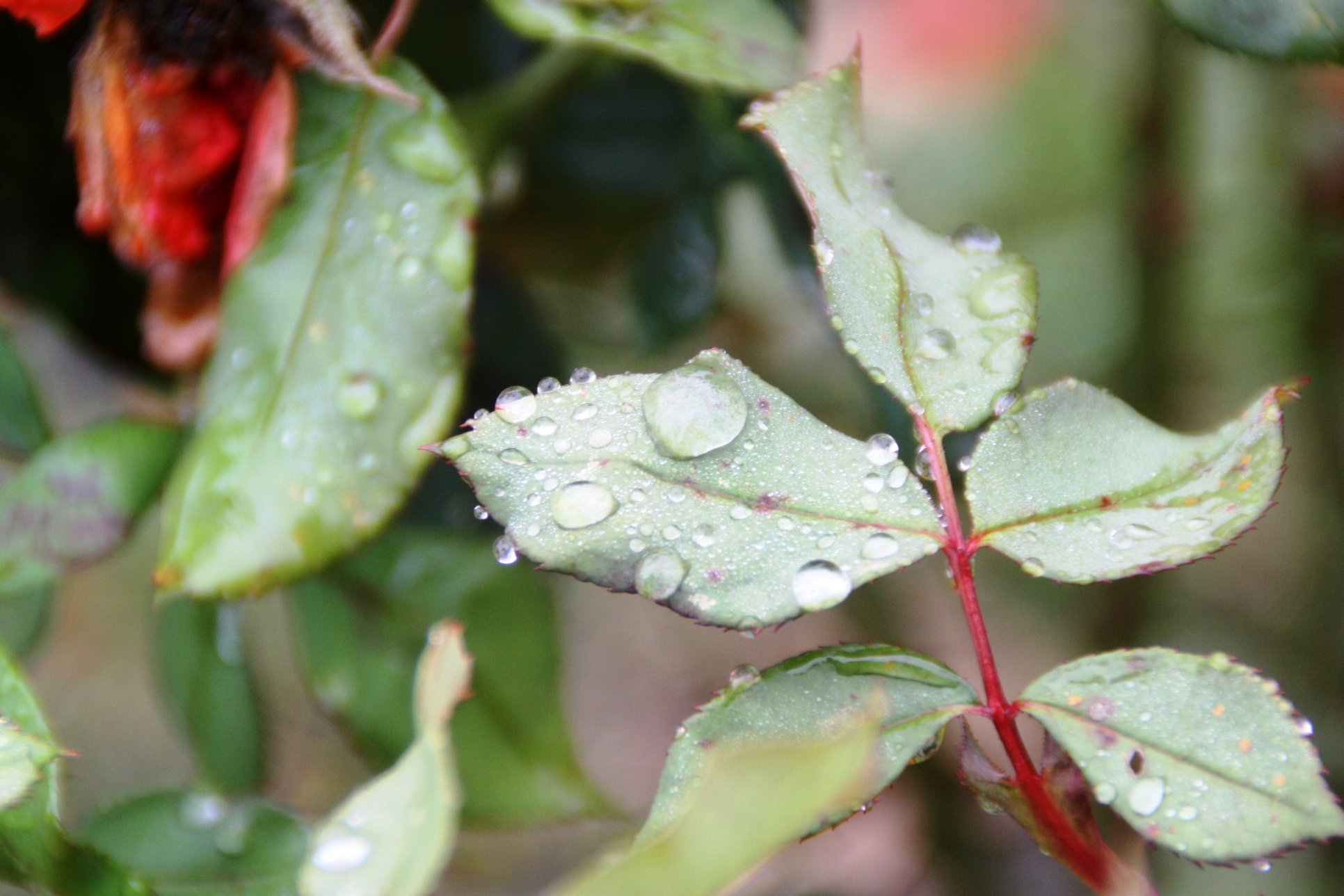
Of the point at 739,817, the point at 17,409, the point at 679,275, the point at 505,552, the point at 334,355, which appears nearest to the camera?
the point at 739,817

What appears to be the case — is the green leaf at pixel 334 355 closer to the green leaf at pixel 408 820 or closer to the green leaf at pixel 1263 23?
the green leaf at pixel 408 820

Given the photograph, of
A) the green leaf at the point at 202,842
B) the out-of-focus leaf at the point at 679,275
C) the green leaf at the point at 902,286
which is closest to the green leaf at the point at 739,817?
the green leaf at the point at 902,286

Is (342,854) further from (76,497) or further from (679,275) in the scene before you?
(679,275)

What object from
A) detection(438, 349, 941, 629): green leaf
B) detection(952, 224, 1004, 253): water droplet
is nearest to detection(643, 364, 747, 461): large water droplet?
detection(438, 349, 941, 629): green leaf

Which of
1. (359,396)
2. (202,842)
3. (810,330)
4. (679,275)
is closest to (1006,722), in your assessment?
(359,396)

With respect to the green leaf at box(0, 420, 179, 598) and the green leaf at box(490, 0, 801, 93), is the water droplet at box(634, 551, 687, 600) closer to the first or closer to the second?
the green leaf at box(490, 0, 801, 93)

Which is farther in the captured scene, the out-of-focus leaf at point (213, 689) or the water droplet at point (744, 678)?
the out-of-focus leaf at point (213, 689)

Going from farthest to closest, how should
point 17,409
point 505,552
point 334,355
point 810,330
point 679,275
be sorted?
point 810,330 < point 679,275 < point 17,409 < point 334,355 < point 505,552
